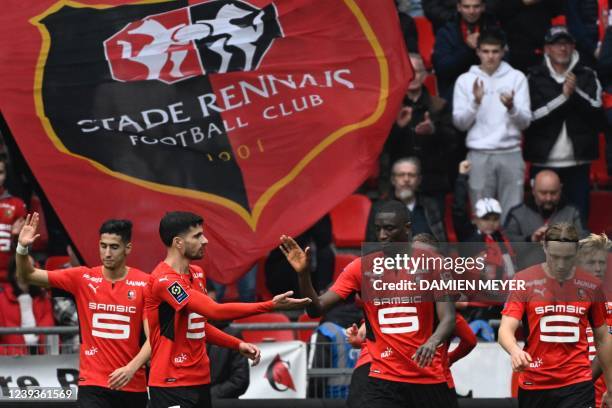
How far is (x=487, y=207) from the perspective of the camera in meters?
13.6

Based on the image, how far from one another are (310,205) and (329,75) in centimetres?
115

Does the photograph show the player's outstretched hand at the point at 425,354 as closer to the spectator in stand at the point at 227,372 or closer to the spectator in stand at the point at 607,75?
the spectator in stand at the point at 227,372

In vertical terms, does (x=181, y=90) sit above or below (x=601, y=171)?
above

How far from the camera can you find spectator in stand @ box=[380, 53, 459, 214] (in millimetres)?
14531

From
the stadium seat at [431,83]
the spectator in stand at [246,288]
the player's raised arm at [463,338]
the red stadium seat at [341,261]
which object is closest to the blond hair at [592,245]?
the player's raised arm at [463,338]

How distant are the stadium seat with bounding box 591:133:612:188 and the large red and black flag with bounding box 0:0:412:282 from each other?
3668 millimetres

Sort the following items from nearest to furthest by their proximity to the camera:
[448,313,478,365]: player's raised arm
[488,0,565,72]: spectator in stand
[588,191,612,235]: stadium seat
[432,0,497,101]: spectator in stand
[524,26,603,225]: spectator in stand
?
1. [448,313,478,365]: player's raised arm
2. [524,26,603,225]: spectator in stand
3. [432,0,497,101]: spectator in stand
4. [488,0,565,72]: spectator in stand
5. [588,191,612,235]: stadium seat

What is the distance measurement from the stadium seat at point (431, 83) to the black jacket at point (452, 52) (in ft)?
2.71

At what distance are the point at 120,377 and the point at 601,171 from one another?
7.33m

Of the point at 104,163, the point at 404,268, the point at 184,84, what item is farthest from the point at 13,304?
the point at 404,268

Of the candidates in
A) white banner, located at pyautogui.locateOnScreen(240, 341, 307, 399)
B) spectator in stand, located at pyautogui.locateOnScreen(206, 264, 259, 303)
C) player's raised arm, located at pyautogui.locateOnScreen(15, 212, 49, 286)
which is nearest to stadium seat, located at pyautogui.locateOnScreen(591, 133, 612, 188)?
spectator in stand, located at pyautogui.locateOnScreen(206, 264, 259, 303)

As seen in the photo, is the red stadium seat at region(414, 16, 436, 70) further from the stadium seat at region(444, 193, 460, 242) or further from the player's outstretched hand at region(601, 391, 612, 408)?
the player's outstretched hand at region(601, 391, 612, 408)

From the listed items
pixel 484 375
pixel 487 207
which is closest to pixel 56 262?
pixel 487 207

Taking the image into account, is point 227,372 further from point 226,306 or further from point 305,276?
point 305,276
